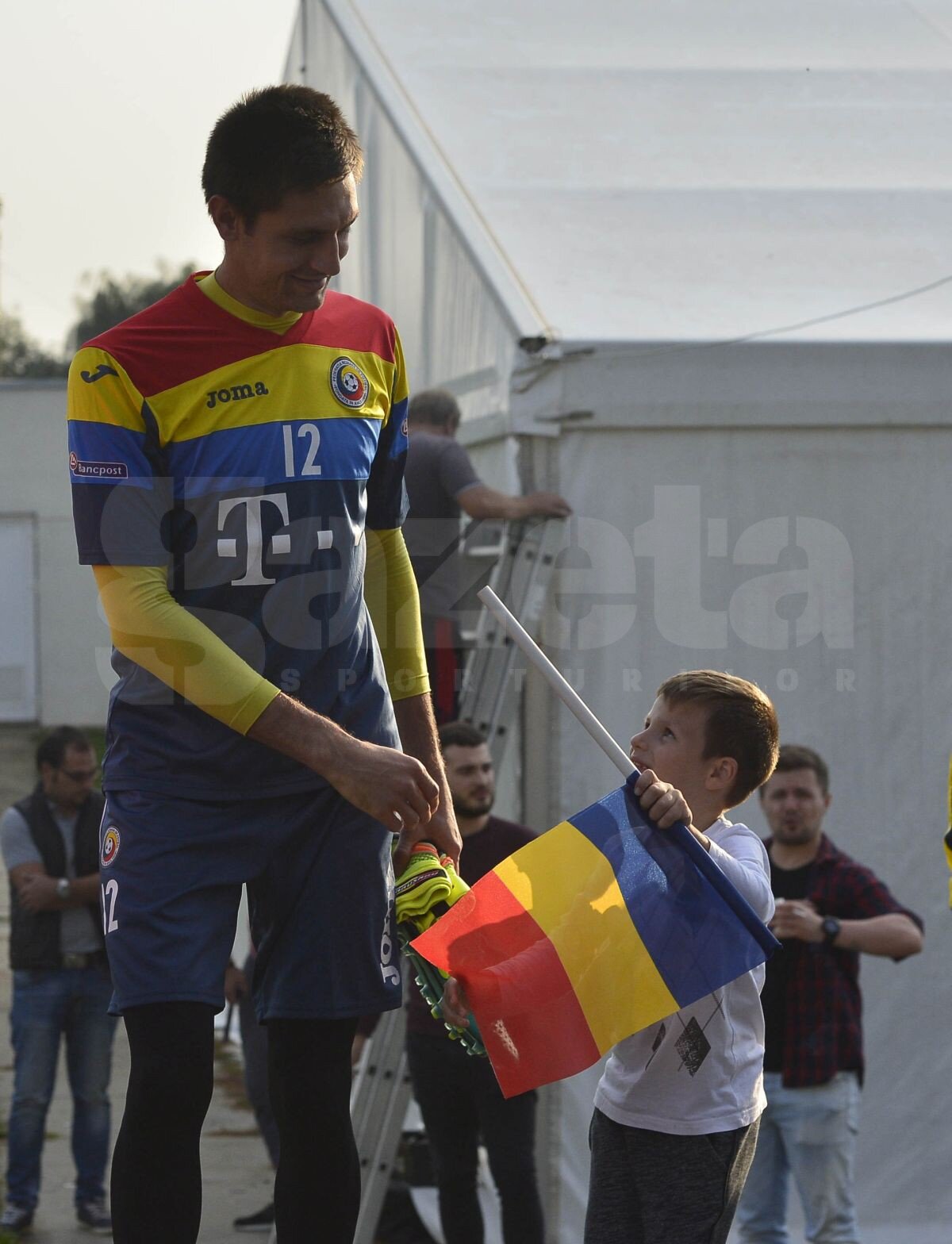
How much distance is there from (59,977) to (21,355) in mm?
53399

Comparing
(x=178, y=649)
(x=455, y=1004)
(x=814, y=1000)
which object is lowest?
(x=814, y=1000)

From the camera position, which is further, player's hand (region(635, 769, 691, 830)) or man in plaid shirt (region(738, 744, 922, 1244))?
man in plaid shirt (region(738, 744, 922, 1244))

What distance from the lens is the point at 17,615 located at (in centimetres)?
2592

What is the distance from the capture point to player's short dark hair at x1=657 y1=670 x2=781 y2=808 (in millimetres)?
2625

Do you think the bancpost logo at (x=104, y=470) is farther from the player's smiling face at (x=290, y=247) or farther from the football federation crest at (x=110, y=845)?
the football federation crest at (x=110, y=845)

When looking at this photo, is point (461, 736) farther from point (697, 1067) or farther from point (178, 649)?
point (178, 649)

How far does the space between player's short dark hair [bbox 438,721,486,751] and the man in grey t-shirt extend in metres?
0.62

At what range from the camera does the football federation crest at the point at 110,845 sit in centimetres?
237

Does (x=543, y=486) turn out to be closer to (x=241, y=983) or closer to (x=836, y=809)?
(x=836, y=809)

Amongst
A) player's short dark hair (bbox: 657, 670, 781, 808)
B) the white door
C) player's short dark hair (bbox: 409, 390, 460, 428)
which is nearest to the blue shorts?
player's short dark hair (bbox: 657, 670, 781, 808)

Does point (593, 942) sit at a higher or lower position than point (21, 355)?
lower

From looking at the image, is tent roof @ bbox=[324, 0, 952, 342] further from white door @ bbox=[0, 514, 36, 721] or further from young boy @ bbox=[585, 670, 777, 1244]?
white door @ bbox=[0, 514, 36, 721]

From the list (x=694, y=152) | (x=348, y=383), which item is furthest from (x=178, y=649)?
(x=694, y=152)

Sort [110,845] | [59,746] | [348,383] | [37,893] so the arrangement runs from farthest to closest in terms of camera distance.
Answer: [59,746], [37,893], [348,383], [110,845]
